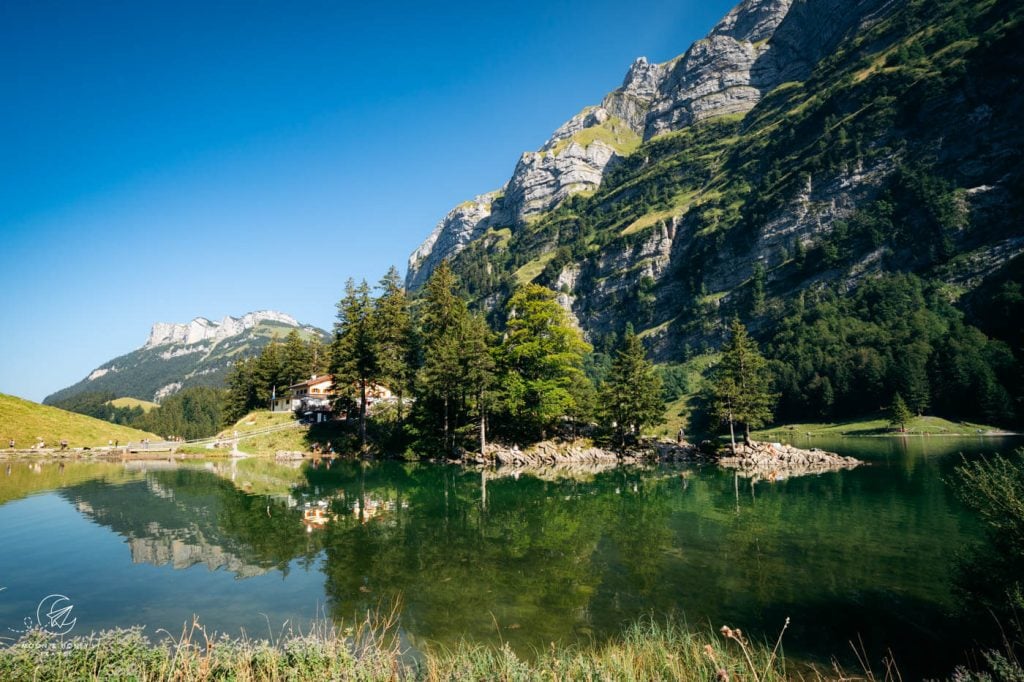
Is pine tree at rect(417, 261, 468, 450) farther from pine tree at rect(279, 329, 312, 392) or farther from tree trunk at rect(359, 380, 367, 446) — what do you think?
pine tree at rect(279, 329, 312, 392)

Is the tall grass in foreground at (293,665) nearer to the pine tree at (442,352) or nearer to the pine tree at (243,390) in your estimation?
the pine tree at (442,352)

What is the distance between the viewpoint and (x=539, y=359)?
58.0 meters

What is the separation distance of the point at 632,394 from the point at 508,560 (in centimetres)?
4399

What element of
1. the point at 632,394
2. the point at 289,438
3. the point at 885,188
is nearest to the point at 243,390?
the point at 289,438

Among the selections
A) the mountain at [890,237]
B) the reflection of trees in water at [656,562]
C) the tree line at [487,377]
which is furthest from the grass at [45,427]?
the mountain at [890,237]

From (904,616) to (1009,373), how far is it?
98350 millimetres

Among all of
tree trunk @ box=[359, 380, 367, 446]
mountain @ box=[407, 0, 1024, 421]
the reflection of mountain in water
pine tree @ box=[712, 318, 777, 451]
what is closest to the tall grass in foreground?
the reflection of mountain in water

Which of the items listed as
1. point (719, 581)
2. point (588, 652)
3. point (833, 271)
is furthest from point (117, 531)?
point (833, 271)

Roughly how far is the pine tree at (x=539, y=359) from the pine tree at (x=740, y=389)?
1715 cm

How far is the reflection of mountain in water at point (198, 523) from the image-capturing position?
19.0m

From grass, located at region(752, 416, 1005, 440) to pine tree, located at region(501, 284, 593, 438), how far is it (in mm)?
58121

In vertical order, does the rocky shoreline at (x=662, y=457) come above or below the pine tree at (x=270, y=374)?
below

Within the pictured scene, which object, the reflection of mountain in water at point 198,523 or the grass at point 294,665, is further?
the reflection of mountain in water at point 198,523

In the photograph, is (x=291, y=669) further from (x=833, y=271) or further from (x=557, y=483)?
(x=833, y=271)
